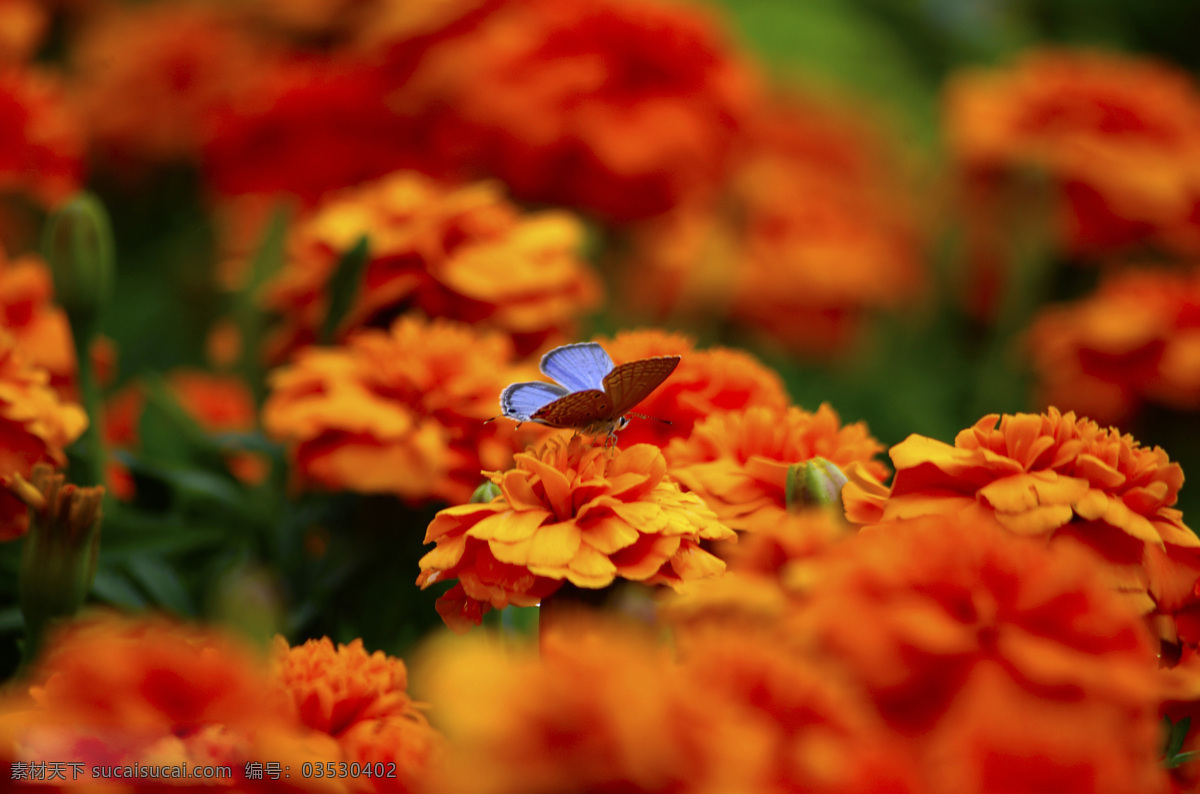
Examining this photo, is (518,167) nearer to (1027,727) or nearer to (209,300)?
(209,300)

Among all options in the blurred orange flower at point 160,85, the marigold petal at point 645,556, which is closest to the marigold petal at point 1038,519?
the marigold petal at point 645,556

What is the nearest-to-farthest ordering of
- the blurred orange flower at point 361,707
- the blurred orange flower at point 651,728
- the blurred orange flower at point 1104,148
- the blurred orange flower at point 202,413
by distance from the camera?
the blurred orange flower at point 651,728
the blurred orange flower at point 361,707
the blurred orange flower at point 202,413
the blurred orange flower at point 1104,148

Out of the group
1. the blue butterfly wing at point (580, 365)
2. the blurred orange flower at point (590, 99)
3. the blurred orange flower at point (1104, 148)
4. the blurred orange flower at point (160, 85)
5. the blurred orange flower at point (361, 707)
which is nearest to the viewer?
the blurred orange flower at point (361, 707)

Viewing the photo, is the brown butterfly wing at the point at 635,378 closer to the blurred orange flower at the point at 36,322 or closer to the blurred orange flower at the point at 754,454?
the blurred orange flower at the point at 754,454

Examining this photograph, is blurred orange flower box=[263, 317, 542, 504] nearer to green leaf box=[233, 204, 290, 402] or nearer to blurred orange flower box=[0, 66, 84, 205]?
green leaf box=[233, 204, 290, 402]

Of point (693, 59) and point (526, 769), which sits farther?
point (693, 59)

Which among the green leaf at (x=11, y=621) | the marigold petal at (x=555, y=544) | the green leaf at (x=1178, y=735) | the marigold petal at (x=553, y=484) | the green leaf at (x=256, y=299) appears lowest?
the green leaf at (x=11, y=621)

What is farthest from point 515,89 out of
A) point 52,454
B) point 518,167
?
point 52,454

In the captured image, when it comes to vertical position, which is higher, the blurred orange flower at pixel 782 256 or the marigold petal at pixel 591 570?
the marigold petal at pixel 591 570
